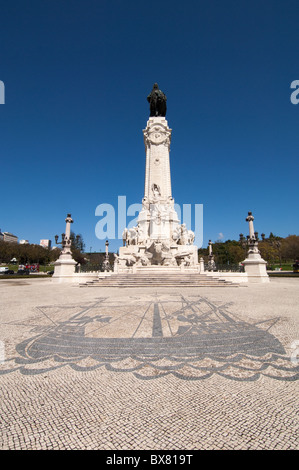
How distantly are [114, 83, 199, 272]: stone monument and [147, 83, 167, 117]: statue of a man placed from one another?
3902mm

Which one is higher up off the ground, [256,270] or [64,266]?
[64,266]

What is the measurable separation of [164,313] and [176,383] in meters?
3.60

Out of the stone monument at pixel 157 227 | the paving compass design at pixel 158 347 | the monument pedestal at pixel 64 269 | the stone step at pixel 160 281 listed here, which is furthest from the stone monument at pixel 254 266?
the monument pedestal at pixel 64 269

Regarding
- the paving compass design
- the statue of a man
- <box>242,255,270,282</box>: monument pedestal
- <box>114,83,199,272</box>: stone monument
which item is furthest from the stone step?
the statue of a man

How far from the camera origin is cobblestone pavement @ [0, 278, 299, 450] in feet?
6.25

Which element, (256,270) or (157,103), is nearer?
(256,270)

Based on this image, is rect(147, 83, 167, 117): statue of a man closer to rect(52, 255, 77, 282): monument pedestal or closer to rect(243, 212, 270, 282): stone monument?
rect(243, 212, 270, 282): stone monument

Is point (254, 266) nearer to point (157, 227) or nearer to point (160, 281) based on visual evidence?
point (160, 281)

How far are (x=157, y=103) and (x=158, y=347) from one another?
37.5 metres

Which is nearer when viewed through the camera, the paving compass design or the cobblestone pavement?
the cobblestone pavement

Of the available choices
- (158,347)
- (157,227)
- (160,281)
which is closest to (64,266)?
(160,281)

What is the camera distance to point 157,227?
26.8 m
